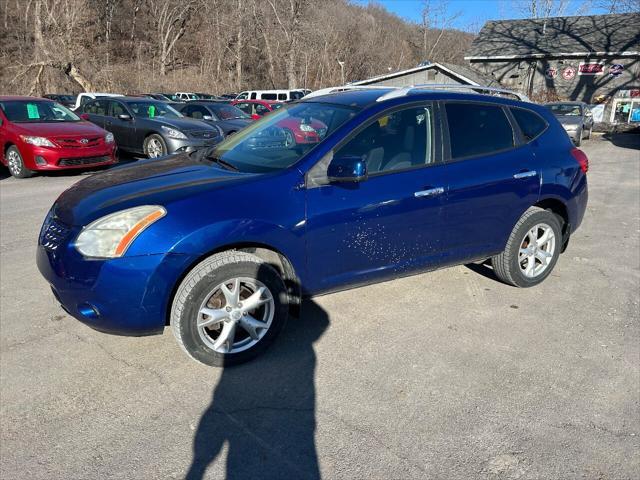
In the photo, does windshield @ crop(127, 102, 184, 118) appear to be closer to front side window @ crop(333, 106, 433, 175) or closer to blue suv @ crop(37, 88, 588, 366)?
blue suv @ crop(37, 88, 588, 366)

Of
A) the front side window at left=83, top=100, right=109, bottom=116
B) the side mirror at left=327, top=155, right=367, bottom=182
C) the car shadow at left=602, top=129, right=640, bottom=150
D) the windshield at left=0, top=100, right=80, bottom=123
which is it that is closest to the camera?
the side mirror at left=327, top=155, right=367, bottom=182

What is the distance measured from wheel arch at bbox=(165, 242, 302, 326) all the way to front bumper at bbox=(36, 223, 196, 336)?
6cm

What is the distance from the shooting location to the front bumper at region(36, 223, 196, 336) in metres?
2.89

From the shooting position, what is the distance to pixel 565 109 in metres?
20.9

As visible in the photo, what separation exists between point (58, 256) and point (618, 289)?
15.7 feet

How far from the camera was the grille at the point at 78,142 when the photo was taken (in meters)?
9.69

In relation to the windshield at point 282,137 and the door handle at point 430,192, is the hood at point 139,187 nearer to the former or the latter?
the windshield at point 282,137

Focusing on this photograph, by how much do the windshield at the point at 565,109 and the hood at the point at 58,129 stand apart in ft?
58.6

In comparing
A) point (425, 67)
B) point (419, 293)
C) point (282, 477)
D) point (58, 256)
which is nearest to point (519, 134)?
point (419, 293)

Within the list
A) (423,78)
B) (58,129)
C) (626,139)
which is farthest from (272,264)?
(423,78)

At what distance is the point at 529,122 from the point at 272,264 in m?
2.82

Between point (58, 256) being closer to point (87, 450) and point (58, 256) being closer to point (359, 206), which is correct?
point (87, 450)

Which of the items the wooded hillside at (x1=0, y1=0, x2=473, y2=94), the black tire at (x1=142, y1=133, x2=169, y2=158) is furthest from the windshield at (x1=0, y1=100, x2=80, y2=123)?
the wooded hillside at (x1=0, y1=0, x2=473, y2=94)

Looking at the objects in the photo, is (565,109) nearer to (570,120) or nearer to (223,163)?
(570,120)
